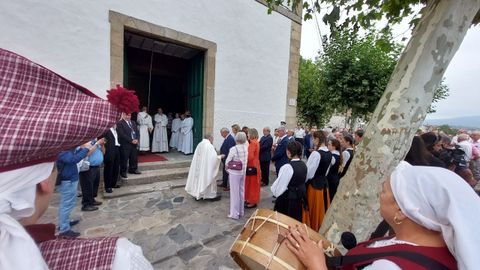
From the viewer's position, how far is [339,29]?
3943mm

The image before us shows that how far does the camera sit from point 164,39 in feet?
21.5

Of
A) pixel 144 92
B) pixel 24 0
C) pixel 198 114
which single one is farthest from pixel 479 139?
pixel 144 92

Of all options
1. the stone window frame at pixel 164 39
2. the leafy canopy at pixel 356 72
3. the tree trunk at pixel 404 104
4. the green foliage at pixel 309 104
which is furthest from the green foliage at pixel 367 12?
the green foliage at pixel 309 104

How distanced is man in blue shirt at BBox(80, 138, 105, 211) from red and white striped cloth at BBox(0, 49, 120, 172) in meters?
3.72

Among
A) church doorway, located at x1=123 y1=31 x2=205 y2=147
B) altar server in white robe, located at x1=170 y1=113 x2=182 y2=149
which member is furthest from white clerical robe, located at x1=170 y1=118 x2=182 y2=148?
church doorway, located at x1=123 y1=31 x2=205 y2=147

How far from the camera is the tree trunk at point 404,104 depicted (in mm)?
1974

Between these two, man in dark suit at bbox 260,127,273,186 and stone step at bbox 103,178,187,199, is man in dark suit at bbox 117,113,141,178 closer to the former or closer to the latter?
stone step at bbox 103,178,187,199

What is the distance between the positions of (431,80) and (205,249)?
3.26 metres

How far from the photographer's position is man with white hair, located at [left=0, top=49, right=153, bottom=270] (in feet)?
1.97

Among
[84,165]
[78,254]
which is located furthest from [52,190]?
[84,165]

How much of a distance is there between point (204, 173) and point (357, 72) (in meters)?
8.32

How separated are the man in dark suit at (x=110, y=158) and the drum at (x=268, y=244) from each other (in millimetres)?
4389

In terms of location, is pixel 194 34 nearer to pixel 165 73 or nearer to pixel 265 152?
pixel 265 152

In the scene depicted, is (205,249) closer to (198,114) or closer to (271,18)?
(198,114)
